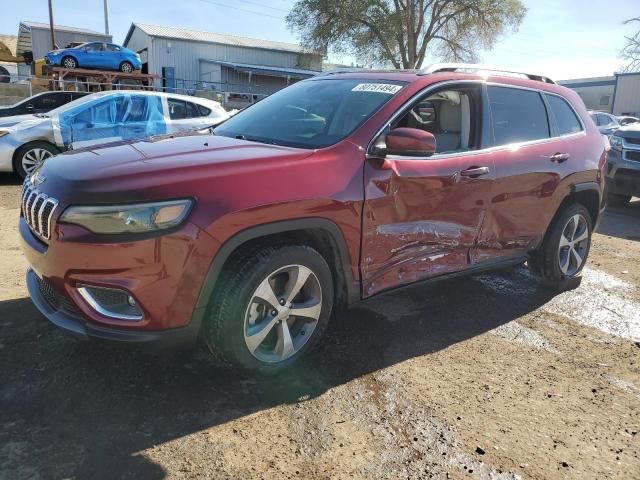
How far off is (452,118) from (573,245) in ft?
6.03

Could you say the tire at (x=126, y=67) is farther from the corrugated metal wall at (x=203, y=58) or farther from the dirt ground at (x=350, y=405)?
the dirt ground at (x=350, y=405)

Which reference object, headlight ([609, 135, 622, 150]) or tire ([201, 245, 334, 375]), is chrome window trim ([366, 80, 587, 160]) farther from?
headlight ([609, 135, 622, 150])

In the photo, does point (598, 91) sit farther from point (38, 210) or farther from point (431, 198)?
point (38, 210)

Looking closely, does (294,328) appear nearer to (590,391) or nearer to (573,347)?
(590,391)

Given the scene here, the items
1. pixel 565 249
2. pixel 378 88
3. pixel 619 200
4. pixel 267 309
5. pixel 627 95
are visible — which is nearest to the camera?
pixel 267 309

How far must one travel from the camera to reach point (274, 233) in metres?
2.87

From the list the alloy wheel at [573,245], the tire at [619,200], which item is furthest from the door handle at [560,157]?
the tire at [619,200]

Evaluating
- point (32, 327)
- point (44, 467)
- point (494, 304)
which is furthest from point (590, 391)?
point (32, 327)

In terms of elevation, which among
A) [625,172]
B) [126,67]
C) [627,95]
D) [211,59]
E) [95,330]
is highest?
[211,59]

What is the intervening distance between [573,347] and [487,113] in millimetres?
1798

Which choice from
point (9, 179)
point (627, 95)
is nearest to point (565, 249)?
point (9, 179)

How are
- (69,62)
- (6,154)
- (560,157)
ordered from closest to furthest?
(560,157)
(6,154)
(69,62)

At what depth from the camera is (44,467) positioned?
2238 millimetres

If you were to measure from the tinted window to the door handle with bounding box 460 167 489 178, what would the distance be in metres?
0.35
